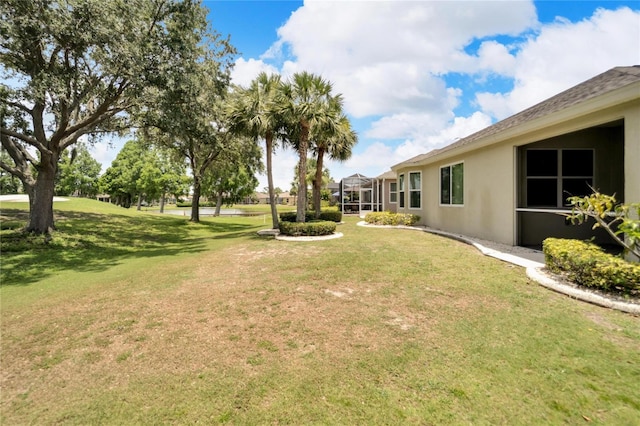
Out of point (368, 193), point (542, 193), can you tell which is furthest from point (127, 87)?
point (368, 193)

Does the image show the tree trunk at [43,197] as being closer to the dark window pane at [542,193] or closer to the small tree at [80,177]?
the dark window pane at [542,193]

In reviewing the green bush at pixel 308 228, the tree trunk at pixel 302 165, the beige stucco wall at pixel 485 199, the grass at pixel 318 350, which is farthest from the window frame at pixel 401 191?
the grass at pixel 318 350

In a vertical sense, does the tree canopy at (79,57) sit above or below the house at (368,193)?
above

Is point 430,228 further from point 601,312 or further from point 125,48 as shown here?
point 125,48

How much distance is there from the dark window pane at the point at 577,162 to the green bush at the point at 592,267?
4.50m

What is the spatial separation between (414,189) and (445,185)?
3.08 metres

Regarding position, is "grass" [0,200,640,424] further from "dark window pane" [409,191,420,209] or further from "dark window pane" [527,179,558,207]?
"dark window pane" [409,191,420,209]

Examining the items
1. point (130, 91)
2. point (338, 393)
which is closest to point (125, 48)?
point (130, 91)

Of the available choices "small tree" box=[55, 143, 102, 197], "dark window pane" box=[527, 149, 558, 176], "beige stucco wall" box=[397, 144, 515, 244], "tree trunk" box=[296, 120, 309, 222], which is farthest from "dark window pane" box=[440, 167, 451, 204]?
"small tree" box=[55, 143, 102, 197]

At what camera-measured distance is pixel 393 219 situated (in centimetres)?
1550

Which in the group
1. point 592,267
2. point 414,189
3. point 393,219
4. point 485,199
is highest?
point 414,189

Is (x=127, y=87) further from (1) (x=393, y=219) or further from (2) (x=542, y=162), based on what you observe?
(2) (x=542, y=162)

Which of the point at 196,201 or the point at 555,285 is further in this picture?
the point at 196,201

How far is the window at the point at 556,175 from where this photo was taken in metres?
9.07
